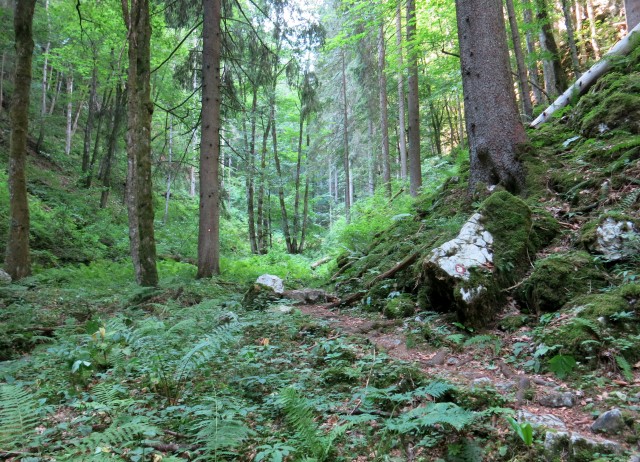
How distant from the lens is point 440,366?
3.42 m

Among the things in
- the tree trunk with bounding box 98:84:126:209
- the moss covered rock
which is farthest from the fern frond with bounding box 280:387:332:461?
the tree trunk with bounding box 98:84:126:209

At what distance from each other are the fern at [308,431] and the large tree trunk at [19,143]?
8451mm

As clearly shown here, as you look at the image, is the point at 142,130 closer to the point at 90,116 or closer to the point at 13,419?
the point at 13,419

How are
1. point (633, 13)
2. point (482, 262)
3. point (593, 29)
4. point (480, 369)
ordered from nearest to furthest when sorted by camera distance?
1. point (480, 369)
2. point (482, 262)
3. point (633, 13)
4. point (593, 29)

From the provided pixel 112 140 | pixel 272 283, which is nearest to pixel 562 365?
pixel 272 283

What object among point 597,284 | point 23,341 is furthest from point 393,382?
point 23,341

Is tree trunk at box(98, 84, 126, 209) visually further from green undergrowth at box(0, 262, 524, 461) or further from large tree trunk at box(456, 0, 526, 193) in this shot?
large tree trunk at box(456, 0, 526, 193)

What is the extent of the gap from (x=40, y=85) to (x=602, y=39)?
31.9m

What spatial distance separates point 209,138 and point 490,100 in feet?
22.6

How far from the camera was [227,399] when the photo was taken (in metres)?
2.74

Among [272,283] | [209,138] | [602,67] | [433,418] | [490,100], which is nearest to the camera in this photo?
[433,418]

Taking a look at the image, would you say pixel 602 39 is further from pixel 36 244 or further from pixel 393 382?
pixel 36 244

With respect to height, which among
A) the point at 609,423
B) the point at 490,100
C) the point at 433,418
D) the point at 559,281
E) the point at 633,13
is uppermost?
the point at 633,13

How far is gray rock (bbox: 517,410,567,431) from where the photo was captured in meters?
2.13
